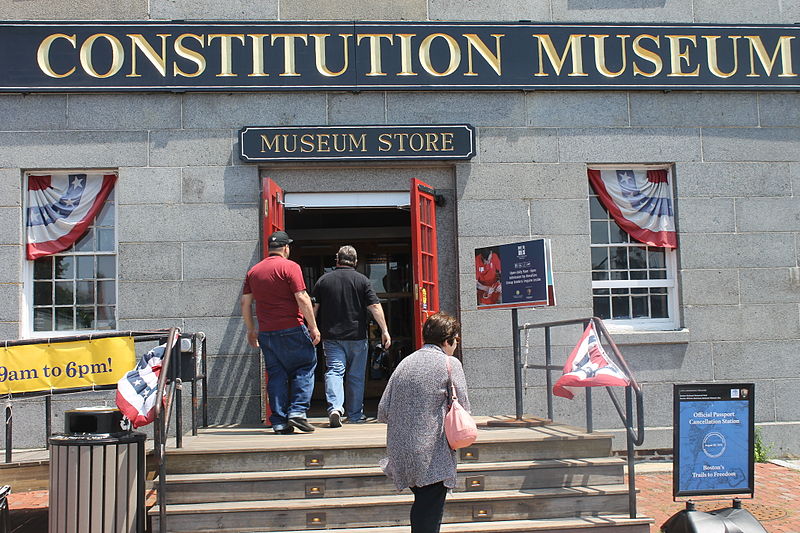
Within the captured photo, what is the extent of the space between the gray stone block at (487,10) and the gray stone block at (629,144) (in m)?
1.41

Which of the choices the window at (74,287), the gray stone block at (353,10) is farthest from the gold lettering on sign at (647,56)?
the window at (74,287)

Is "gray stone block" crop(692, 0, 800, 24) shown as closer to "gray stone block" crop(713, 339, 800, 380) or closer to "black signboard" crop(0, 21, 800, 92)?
"black signboard" crop(0, 21, 800, 92)

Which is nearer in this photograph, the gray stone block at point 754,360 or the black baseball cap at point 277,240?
the black baseball cap at point 277,240

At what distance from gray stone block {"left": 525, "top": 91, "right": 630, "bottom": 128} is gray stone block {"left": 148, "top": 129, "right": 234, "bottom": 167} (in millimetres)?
3462

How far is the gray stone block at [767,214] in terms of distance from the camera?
→ 973cm

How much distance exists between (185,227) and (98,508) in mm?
3977

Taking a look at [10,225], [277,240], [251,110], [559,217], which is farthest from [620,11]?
[10,225]

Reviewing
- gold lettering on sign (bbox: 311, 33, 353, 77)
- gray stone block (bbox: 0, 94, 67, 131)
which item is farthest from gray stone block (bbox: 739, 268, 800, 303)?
gray stone block (bbox: 0, 94, 67, 131)

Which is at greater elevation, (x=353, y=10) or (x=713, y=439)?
(x=353, y=10)

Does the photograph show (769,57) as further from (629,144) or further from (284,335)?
(284,335)

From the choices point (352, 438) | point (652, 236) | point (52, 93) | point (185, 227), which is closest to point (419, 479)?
point (352, 438)

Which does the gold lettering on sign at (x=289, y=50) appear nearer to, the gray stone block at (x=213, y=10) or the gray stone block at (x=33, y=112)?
the gray stone block at (x=213, y=10)

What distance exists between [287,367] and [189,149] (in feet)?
10.6

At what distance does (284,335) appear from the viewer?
7.23 metres
